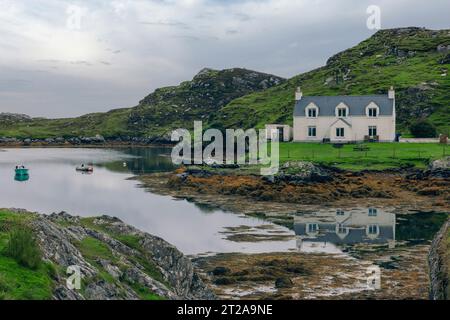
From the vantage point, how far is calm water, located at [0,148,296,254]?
158ft

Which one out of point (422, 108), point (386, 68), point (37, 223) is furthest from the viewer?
point (386, 68)

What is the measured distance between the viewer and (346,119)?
114 metres

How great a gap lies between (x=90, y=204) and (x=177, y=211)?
46.0 ft

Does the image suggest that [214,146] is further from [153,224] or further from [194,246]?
[194,246]

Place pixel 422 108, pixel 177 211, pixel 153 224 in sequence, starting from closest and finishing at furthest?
pixel 153 224, pixel 177 211, pixel 422 108

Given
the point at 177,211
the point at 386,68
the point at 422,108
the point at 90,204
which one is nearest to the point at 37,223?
the point at 177,211

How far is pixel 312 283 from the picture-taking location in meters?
34.7

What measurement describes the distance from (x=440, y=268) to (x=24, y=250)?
24152mm

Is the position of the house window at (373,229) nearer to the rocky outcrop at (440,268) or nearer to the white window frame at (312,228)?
the white window frame at (312,228)

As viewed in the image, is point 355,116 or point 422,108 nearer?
point 355,116

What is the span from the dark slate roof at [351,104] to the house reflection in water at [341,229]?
172 feet

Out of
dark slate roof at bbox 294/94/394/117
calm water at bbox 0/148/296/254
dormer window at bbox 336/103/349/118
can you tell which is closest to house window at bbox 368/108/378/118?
dark slate roof at bbox 294/94/394/117

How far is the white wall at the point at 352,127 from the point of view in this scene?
112m

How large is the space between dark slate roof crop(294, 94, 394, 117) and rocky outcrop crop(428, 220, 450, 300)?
73061mm
